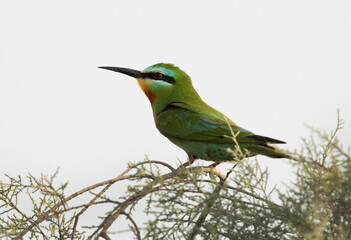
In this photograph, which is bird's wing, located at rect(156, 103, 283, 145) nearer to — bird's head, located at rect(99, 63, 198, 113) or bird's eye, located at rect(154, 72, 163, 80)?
bird's head, located at rect(99, 63, 198, 113)

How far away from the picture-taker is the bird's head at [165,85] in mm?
5469

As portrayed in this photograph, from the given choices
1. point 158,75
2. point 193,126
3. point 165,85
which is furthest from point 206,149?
point 158,75

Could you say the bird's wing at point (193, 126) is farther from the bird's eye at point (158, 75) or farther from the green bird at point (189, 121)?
the bird's eye at point (158, 75)

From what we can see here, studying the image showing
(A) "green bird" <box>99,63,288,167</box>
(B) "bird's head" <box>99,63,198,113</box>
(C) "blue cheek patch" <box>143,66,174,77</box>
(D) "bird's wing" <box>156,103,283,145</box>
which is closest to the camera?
(A) "green bird" <box>99,63,288,167</box>

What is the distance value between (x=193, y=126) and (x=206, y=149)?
30 cm

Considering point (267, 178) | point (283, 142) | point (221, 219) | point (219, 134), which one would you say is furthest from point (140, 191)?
point (219, 134)

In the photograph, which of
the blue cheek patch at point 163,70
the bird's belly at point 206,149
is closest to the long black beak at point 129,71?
the blue cheek patch at point 163,70

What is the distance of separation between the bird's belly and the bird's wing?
55 millimetres

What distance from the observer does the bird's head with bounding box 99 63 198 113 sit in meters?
5.47

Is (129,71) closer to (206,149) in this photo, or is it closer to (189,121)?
(189,121)

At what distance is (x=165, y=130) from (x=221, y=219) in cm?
227

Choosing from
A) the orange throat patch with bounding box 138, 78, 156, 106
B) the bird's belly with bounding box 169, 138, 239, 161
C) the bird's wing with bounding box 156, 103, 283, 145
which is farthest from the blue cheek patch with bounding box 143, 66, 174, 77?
the bird's belly with bounding box 169, 138, 239, 161

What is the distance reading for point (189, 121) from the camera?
4918mm

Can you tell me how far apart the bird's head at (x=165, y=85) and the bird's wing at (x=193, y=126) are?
19cm
